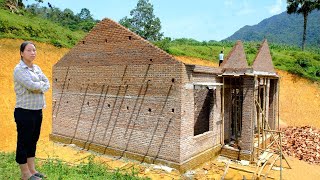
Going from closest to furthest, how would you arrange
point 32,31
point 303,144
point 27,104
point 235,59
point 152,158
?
point 27,104, point 152,158, point 303,144, point 235,59, point 32,31

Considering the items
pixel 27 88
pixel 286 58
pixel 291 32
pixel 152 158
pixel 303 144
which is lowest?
pixel 303 144

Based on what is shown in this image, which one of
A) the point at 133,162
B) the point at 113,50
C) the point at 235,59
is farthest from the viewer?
the point at 235,59

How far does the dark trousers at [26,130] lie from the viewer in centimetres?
448

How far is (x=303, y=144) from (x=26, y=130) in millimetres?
14924

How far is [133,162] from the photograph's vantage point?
11.7 metres

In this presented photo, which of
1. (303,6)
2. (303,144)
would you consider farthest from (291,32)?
(303,144)

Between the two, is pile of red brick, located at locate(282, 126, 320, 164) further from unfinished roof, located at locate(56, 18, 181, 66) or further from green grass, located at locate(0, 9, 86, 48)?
green grass, located at locate(0, 9, 86, 48)

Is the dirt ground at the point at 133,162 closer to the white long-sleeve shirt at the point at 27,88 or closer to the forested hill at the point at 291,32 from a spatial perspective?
the white long-sleeve shirt at the point at 27,88

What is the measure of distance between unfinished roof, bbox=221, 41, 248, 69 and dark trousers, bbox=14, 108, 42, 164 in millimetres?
12922

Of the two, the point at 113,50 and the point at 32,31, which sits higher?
the point at 32,31

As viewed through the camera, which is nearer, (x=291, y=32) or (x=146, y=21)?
(x=146, y=21)

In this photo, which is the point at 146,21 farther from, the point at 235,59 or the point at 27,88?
the point at 27,88

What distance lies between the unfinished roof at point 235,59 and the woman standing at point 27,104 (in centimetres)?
1285

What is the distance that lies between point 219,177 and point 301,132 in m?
9.51
